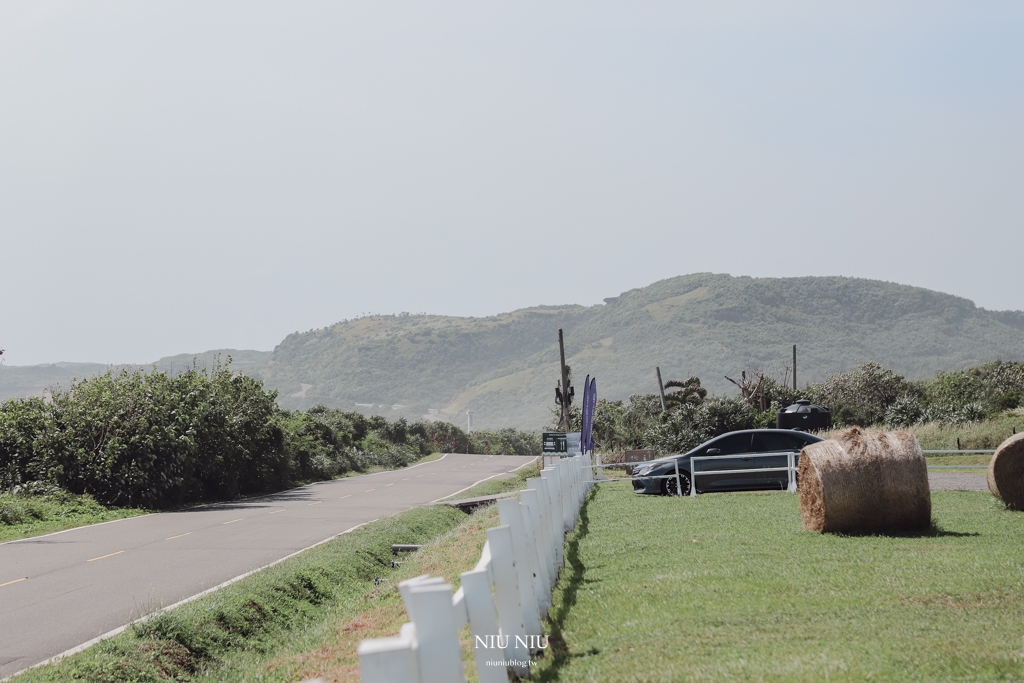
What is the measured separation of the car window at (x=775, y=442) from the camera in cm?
2045

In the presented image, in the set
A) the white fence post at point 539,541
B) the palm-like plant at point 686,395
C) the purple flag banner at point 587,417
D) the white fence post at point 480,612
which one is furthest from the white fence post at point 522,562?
the palm-like plant at point 686,395

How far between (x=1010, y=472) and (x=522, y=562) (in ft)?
34.0

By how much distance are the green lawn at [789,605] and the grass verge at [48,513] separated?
41.0ft

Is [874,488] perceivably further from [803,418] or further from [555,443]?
[803,418]

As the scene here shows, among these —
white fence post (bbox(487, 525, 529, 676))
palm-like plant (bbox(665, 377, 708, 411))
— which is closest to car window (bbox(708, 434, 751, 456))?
white fence post (bbox(487, 525, 529, 676))

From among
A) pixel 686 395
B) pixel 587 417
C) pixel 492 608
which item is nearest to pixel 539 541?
pixel 492 608

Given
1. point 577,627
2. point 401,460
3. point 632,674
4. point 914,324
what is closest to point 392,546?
point 577,627

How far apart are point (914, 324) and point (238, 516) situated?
187114 mm

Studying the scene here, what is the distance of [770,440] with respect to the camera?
67.5ft

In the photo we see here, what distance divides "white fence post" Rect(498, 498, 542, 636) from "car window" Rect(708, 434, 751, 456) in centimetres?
1475

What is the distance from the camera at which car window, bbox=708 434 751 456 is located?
20.5 m

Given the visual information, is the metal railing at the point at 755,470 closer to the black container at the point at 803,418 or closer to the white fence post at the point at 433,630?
the black container at the point at 803,418

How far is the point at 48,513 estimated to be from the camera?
69.8 ft

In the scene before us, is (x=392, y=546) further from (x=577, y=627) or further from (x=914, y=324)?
(x=914, y=324)
